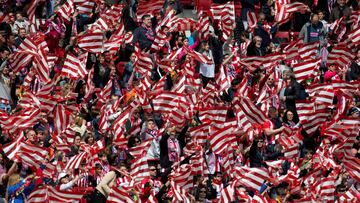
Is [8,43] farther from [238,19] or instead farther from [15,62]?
[238,19]

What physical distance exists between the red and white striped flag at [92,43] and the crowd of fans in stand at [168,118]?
0.22 m

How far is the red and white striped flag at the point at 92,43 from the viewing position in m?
43.3

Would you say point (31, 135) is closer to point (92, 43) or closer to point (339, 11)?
point (92, 43)

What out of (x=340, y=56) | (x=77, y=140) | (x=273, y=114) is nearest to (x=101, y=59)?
(x=77, y=140)

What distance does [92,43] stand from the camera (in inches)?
1705

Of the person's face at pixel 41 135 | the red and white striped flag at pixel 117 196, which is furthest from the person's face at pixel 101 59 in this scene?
the red and white striped flag at pixel 117 196

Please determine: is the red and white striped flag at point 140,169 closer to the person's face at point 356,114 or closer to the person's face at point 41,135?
the person's face at point 41,135

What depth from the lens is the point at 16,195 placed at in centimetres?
3628

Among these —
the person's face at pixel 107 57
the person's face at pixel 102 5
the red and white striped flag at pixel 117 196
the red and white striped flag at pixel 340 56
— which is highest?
the person's face at pixel 102 5

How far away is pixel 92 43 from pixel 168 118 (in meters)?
3.13

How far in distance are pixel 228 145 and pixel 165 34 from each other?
4.99 meters

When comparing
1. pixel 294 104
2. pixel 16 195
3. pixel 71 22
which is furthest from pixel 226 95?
pixel 16 195

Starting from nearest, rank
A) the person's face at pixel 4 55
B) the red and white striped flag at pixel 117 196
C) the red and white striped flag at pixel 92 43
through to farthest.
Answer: the red and white striped flag at pixel 117 196 < the person's face at pixel 4 55 < the red and white striped flag at pixel 92 43

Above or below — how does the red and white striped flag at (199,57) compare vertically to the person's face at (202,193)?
above
